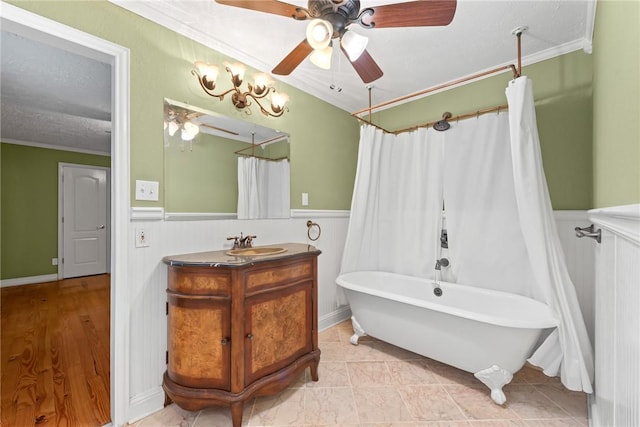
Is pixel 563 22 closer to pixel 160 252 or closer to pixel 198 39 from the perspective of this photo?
pixel 198 39

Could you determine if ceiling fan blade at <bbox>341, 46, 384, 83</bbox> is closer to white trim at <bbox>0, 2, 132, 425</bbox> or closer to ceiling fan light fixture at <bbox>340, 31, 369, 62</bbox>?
ceiling fan light fixture at <bbox>340, 31, 369, 62</bbox>

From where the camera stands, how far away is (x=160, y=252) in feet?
5.64

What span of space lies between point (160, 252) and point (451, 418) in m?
2.01

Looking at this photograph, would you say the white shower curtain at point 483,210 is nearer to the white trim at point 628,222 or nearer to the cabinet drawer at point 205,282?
the white trim at point 628,222

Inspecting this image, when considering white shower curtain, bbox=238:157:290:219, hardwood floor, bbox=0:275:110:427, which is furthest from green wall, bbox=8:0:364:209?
hardwood floor, bbox=0:275:110:427

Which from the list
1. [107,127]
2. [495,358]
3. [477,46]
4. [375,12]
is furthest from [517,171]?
[107,127]

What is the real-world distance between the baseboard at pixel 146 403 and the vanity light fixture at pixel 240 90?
1.98 meters

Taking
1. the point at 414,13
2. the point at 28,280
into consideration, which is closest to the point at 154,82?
the point at 414,13

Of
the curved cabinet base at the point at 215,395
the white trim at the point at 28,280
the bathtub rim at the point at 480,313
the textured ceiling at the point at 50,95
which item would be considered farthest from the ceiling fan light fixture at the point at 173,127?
the white trim at the point at 28,280

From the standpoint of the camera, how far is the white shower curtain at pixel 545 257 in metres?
1.61

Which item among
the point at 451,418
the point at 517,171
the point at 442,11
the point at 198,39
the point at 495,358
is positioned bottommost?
the point at 451,418

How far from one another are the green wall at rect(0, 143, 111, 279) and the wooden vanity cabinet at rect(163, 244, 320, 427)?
4751 mm

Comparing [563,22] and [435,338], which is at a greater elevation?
[563,22]

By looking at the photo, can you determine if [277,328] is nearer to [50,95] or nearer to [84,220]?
[50,95]
